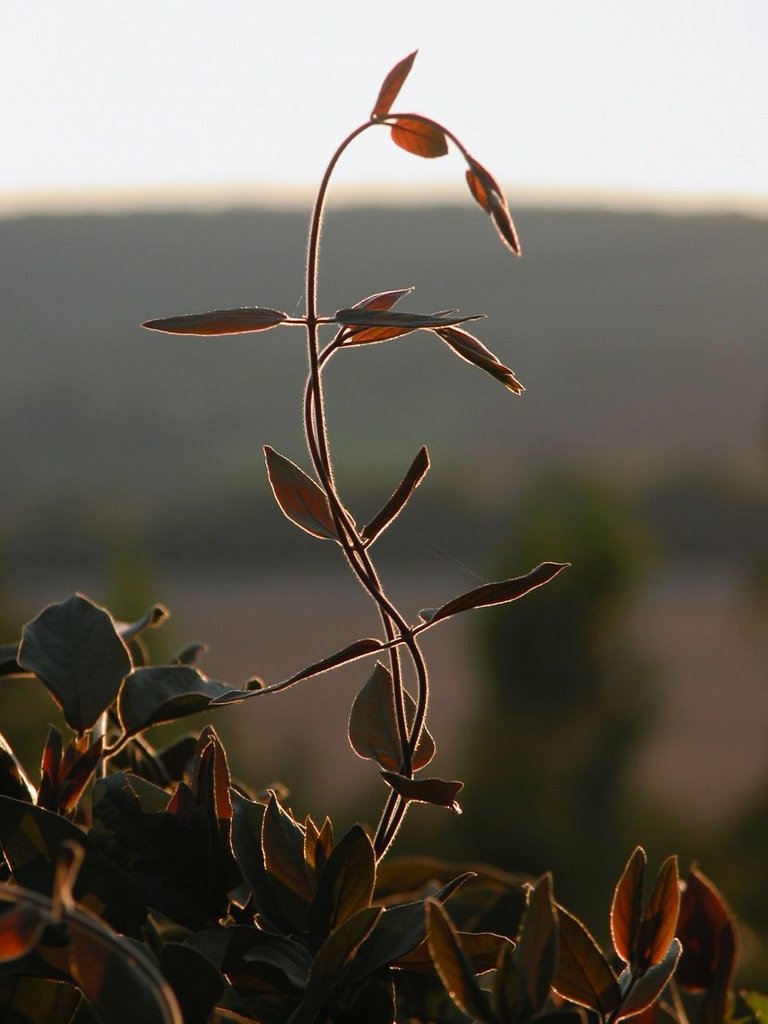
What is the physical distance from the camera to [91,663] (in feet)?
1.00

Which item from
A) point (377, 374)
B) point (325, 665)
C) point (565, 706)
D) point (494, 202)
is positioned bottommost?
point (377, 374)

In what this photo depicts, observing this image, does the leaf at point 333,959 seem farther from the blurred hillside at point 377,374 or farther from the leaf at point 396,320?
the blurred hillside at point 377,374

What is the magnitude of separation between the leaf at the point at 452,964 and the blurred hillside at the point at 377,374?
819 cm

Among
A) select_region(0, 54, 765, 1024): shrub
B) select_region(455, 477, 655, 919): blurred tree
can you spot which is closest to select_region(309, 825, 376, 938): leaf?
select_region(0, 54, 765, 1024): shrub

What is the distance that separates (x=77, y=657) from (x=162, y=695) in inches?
1.2

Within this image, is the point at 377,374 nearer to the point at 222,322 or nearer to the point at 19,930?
the point at 222,322

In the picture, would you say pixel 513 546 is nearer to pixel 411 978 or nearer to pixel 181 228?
pixel 411 978

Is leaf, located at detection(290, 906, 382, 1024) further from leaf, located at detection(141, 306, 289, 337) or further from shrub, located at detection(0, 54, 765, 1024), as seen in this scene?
leaf, located at detection(141, 306, 289, 337)

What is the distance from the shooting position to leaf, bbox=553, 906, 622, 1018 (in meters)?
0.24

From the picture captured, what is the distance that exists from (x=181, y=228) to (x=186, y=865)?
1258 cm

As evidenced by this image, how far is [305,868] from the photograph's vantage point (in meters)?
0.26

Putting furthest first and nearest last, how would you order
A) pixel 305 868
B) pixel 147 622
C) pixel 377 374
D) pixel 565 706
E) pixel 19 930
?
pixel 377 374
pixel 565 706
pixel 147 622
pixel 305 868
pixel 19 930

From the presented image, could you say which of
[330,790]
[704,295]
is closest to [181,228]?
[704,295]

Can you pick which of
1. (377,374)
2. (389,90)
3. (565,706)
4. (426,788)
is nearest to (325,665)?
(426,788)
